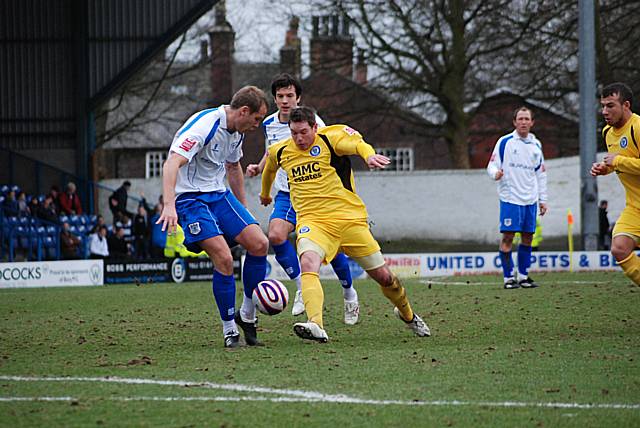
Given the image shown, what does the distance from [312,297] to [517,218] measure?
22.6 feet

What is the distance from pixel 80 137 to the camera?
29.6 meters

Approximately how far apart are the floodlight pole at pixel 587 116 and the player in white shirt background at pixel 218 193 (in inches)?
517

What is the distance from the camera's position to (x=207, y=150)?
8617 millimetres

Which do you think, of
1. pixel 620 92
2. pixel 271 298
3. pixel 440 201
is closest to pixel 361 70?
pixel 440 201

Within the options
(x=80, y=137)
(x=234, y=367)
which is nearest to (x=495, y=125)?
(x=80, y=137)

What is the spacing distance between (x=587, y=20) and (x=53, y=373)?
15.6m

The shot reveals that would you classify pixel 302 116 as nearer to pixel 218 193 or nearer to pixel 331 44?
pixel 218 193

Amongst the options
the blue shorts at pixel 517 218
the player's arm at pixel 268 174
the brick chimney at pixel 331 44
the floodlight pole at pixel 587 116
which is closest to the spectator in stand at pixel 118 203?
the brick chimney at pixel 331 44

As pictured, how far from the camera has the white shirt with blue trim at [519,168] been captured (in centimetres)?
1476

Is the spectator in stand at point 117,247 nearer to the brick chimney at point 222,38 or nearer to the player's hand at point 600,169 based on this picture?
the brick chimney at point 222,38

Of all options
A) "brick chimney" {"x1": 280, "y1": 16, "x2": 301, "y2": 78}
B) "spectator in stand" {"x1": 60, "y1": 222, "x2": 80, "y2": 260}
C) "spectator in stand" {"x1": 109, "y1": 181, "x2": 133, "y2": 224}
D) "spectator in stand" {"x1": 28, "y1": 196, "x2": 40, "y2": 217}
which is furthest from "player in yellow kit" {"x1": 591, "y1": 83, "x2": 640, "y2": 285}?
"brick chimney" {"x1": 280, "y1": 16, "x2": 301, "y2": 78}

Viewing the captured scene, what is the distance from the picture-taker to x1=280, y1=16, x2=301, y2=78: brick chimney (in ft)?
115

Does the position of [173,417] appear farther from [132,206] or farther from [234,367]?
[132,206]

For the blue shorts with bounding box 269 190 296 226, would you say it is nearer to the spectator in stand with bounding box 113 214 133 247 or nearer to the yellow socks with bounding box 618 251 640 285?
the yellow socks with bounding box 618 251 640 285
